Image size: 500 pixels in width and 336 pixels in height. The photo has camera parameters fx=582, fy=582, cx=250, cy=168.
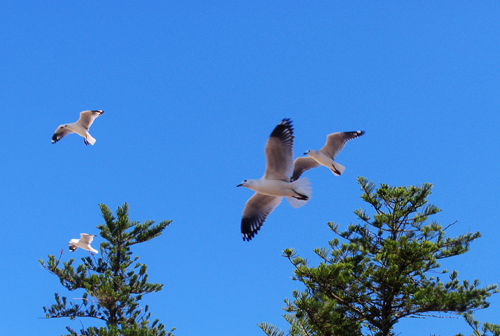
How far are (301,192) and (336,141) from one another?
14.4ft

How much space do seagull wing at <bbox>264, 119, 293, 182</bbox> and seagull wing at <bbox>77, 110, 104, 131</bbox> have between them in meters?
8.68

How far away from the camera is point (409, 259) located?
11.9 metres

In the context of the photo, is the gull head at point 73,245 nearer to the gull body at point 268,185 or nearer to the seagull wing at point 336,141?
the seagull wing at point 336,141

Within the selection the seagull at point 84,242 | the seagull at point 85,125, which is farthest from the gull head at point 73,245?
the seagull at point 85,125

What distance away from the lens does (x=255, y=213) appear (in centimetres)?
1128

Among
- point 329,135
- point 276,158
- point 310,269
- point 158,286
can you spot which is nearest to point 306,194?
point 276,158

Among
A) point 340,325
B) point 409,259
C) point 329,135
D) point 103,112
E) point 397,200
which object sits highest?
point 103,112

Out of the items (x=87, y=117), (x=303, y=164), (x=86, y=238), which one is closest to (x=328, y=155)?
(x=303, y=164)

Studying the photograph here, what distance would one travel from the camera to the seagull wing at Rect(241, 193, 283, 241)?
1119 cm

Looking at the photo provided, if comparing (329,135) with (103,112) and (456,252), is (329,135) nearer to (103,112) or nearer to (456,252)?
(456,252)

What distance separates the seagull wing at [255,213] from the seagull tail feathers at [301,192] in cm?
83

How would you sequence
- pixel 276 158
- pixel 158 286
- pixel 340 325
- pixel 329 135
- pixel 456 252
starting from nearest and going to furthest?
1. pixel 276 158
2. pixel 340 325
3. pixel 456 252
4. pixel 329 135
5. pixel 158 286

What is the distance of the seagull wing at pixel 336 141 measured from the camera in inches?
559

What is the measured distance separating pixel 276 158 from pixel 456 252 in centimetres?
547
